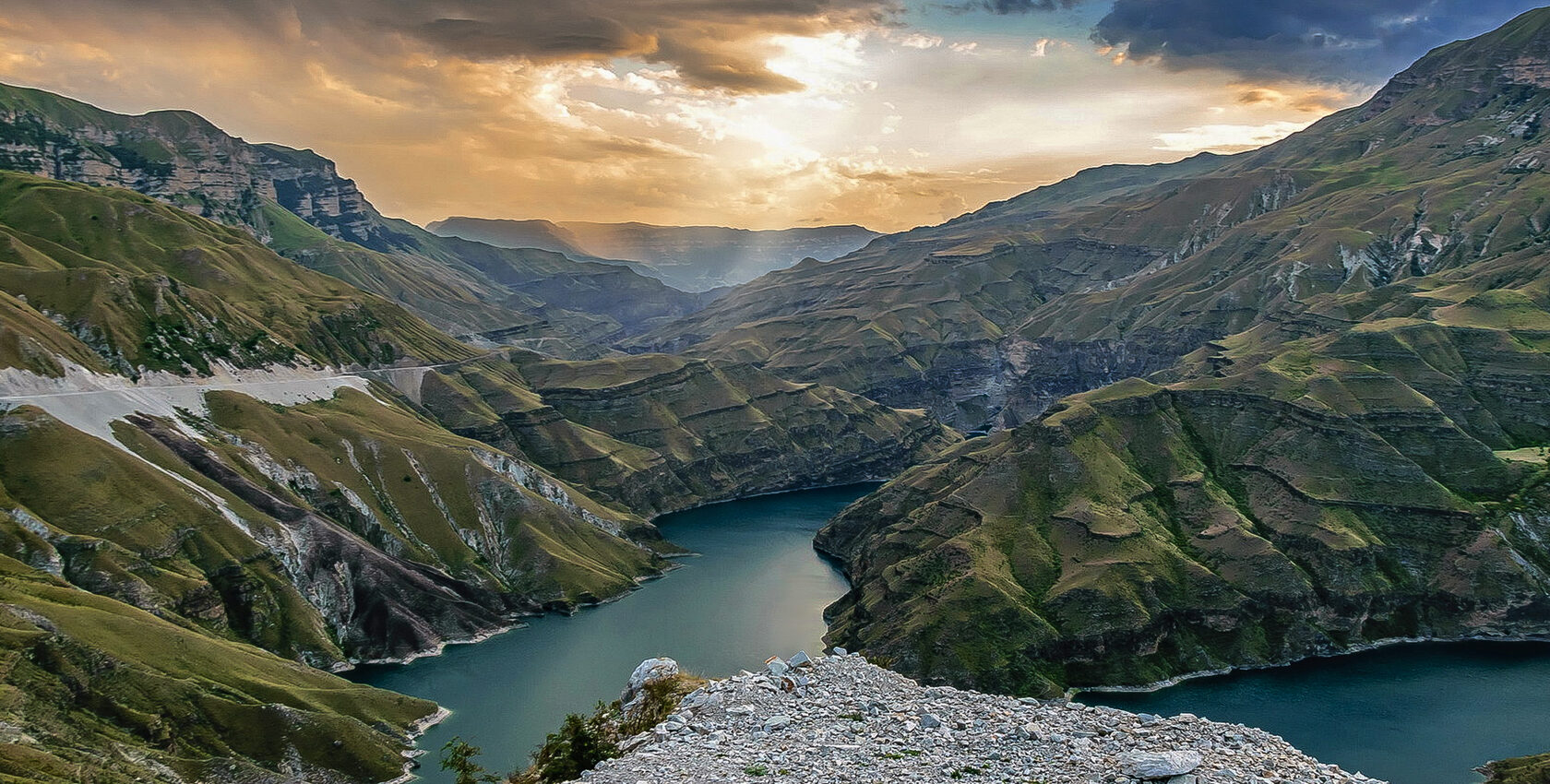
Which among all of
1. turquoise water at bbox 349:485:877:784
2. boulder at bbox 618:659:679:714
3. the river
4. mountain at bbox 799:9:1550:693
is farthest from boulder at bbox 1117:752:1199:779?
mountain at bbox 799:9:1550:693

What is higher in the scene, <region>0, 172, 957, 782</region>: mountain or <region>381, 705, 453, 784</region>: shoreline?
<region>0, 172, 957, 782</region>: mountain

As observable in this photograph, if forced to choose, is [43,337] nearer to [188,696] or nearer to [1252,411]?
[188,696]

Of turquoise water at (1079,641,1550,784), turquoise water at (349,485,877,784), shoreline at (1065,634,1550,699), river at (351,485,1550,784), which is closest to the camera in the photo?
turquoise water at (1079,641,1550,784)

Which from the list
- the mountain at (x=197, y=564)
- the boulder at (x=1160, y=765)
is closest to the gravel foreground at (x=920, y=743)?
the boulder at (x=1160, y=765)

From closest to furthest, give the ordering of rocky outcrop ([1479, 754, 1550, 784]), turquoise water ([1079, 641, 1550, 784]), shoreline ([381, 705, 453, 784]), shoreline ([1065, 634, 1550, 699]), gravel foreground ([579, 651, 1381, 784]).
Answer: gravel foreground ([579, 651, 1381, 784])
rocky outcrop ([1479, 754, 1550, 784])
shoreline ([381, 705, 453, 784])
turquoise water ([1079, 641, 1550, 784])
shoreline ([1065, 634, 1550, 699])

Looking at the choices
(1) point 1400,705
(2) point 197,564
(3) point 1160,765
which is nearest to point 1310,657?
(1) point 1400,705

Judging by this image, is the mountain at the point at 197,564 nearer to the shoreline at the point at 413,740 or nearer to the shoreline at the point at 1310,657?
the shoreline at the point at 413,740

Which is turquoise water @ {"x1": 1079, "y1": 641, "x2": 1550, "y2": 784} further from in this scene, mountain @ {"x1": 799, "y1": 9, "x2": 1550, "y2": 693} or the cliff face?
the cliff face
